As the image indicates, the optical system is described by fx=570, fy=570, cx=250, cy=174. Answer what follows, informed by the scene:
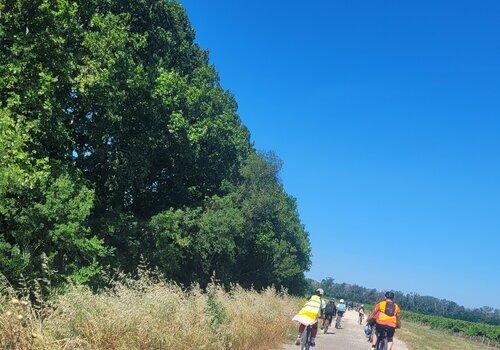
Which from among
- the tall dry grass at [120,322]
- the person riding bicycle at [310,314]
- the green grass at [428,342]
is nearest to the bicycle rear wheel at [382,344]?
the person riding bicycle at [310,314]

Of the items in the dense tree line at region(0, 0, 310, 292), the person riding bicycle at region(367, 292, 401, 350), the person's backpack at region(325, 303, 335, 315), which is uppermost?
the dense tree line at region(0, 0, 310, 292)

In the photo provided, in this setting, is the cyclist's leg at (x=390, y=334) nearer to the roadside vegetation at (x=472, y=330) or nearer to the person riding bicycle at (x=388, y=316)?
the person riding bicycle at (x=388, y=316)

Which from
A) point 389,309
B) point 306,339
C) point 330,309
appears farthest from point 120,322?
point 330,309

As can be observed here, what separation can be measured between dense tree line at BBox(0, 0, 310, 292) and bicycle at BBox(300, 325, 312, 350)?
6.66 meters

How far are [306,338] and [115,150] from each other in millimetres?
15646

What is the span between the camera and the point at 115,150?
27.3m

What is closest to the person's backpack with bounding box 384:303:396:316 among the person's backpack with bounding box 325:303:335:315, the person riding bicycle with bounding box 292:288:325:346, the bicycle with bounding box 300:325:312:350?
the person riding bicycle with bounding box 292:288:325:346

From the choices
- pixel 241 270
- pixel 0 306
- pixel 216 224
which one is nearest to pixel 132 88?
pixel 216 224

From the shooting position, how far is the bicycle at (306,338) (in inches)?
585

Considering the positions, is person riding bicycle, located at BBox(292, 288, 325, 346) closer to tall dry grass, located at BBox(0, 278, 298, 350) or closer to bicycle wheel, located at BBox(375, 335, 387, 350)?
tall dry grass, located at BBox(0, 278, 298, 350)

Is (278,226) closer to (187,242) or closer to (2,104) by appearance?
(187,242)

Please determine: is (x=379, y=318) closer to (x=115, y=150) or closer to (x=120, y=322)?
(x=120, y=322)

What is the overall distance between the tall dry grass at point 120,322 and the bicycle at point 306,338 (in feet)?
4.98

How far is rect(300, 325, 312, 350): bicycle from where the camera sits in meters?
14.9
